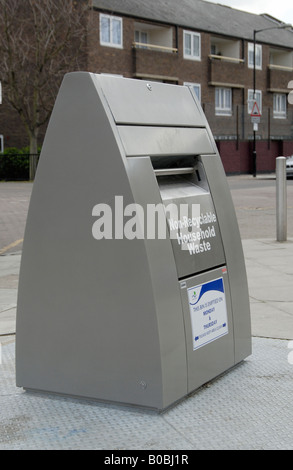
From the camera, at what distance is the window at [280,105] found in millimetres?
46969

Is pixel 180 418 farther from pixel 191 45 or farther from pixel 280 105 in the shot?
pixel 280 105

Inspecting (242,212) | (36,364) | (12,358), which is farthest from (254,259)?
(242,212)

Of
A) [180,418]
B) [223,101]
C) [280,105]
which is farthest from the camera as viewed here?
[280,105]

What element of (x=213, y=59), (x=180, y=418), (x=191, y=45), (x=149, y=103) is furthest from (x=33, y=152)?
(x=180, y=418)

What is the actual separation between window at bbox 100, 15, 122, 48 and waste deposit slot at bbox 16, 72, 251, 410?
3185cm

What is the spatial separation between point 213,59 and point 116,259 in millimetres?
40044

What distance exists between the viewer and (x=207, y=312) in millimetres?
3770

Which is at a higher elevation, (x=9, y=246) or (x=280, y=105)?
(x=280, y=105)

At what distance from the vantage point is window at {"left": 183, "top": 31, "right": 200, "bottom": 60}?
39.4 metres

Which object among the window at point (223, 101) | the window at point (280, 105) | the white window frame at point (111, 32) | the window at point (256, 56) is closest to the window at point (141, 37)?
the white window frame at point (111, 32)

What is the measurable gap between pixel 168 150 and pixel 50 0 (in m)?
29.6

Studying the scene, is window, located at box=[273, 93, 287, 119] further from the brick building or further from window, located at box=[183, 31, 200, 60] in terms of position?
window, located at box=[183, 31, 200, 60]

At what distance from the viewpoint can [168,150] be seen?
12.0ft

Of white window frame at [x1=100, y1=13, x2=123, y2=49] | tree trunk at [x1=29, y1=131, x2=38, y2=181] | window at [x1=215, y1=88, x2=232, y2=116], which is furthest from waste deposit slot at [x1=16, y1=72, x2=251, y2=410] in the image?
window at [x1=215, y1=88, x2=232, y2=116]
